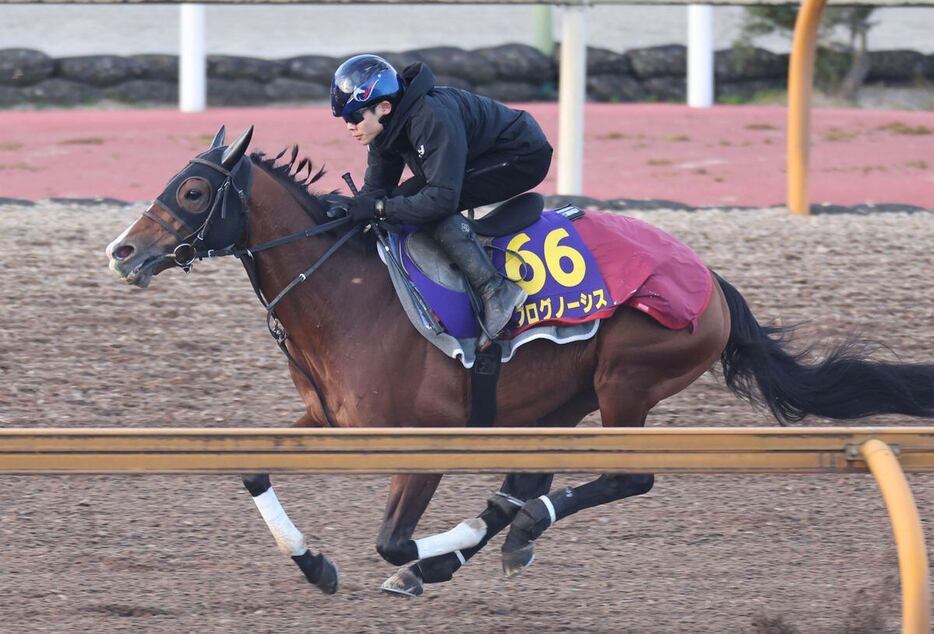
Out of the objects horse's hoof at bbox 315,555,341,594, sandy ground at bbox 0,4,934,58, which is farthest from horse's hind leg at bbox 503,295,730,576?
sandy ground at bbox 0,4,934,58

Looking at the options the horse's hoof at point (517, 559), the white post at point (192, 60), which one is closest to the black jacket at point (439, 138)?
the horse's hoof at point (517, 559)

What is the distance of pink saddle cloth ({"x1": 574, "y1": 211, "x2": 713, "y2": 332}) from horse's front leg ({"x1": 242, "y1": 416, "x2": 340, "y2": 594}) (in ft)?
4.05

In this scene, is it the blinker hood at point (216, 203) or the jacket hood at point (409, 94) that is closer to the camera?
the blinker hood at point (216, 203)

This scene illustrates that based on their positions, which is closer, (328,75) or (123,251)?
(123,251)

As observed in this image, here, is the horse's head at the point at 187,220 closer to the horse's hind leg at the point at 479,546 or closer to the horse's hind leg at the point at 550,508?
the horse's hind leg at the point at 479,546

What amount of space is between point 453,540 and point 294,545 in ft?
1.72

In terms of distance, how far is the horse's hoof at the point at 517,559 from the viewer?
4711 mm

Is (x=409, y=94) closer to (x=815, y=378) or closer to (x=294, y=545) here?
(x=294, y=545)

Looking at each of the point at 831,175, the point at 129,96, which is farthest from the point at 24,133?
the point at 831,175

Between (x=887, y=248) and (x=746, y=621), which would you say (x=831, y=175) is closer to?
(x=887, y=248)

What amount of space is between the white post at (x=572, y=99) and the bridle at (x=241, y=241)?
379cm

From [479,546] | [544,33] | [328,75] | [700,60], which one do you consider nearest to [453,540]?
[479,546]

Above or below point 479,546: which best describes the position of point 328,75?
above

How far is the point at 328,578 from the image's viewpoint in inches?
183
